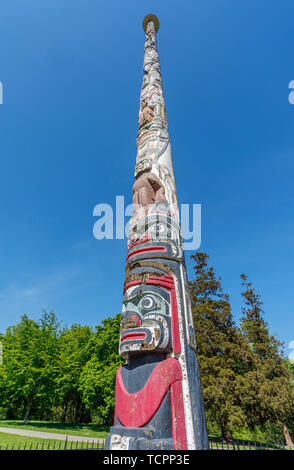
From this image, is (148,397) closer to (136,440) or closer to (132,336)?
(136,440)

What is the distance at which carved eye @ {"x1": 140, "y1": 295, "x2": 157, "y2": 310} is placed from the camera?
3935mm

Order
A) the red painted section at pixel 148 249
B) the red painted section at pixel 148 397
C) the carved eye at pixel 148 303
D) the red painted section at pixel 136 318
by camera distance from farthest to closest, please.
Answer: the red painted section at pixel 148 249 < the carved eye at pixel 148 303 < the red painted section at pixel 136 318 < the red painted section at pixel 148 397

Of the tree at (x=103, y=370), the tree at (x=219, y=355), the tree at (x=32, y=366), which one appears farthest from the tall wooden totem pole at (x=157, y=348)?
the tree at (x=32, y=366)

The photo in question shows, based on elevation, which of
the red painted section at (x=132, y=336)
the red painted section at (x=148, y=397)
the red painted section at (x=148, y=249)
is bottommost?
the red painted section at (x=148, y=397)

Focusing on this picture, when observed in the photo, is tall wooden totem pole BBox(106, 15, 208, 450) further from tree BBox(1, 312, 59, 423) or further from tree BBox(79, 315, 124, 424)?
tree BBox(1, 312, 59, 423)

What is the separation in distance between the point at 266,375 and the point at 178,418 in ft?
38.9

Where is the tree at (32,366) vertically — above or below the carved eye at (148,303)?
above

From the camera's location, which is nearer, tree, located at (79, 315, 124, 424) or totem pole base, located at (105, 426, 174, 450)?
totem pole base, located at (105, 426, 174, 450)

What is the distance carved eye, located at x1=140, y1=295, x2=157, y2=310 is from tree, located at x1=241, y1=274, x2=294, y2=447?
10.5m

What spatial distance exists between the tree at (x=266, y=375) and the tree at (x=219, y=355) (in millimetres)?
665

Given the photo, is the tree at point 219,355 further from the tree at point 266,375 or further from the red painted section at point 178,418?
the red painted section at point 178,418

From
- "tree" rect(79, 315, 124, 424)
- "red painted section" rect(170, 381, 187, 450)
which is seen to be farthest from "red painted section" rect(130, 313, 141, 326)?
"tree" rect(79, 315, 124, 424)

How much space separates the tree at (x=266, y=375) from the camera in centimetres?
1101
